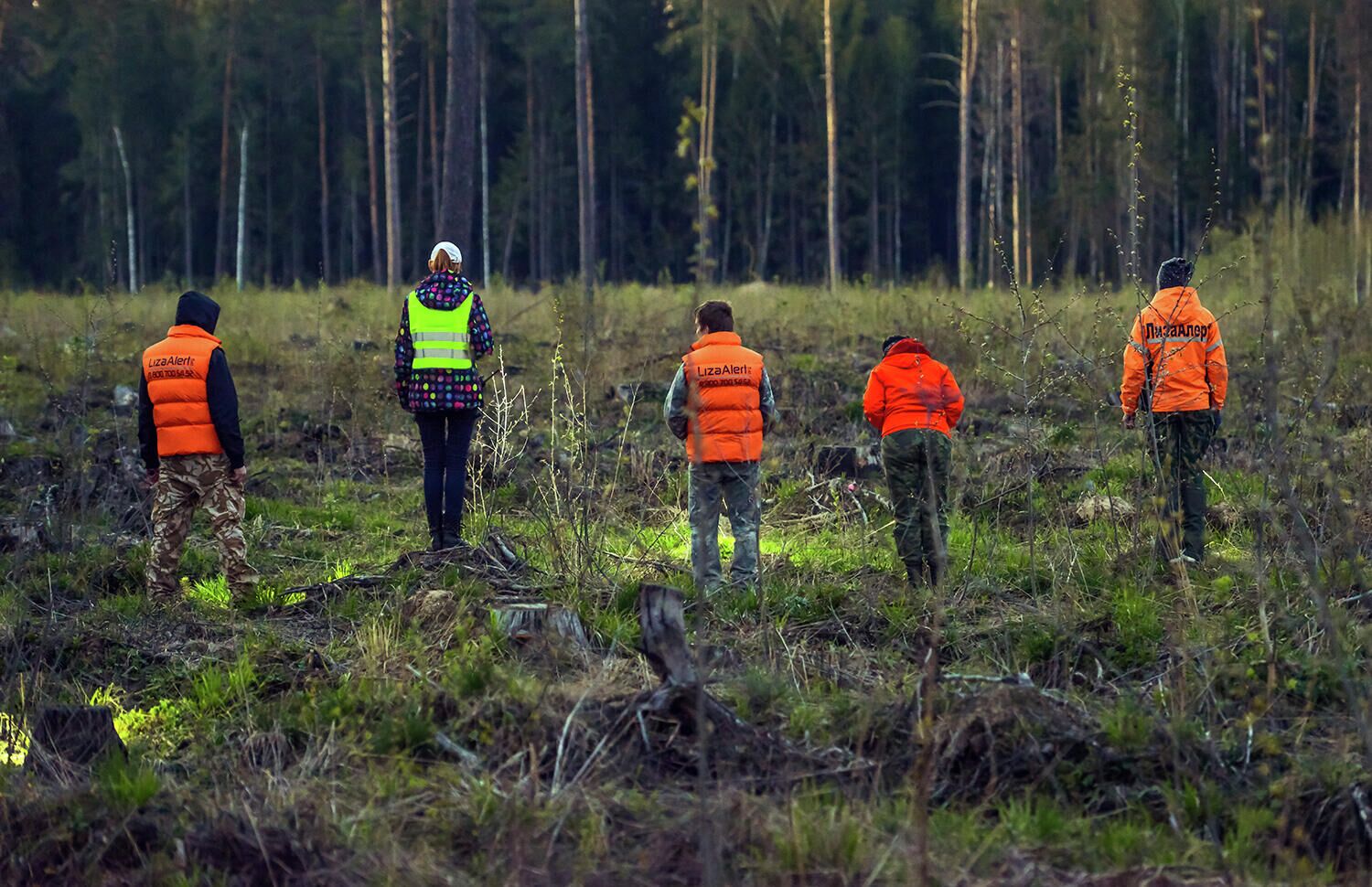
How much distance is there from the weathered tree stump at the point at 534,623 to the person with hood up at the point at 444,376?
1856 millimetres

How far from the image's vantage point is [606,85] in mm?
48969

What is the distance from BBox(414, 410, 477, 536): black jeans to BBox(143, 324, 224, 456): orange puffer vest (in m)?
1.18

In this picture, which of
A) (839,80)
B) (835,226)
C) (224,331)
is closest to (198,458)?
(224,331)

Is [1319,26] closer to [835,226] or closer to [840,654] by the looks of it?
[835,226]

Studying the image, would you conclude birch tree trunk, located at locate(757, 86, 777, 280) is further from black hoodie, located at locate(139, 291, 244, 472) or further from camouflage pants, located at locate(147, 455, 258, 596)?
camouflage pants, located at locate(147, 455, 258, 596)

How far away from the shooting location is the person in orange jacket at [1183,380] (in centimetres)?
715

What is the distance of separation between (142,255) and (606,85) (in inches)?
679

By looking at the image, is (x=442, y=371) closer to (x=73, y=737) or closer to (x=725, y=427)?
Answer: (x=725, y=427)

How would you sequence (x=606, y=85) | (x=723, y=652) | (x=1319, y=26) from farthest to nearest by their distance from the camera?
1. (x=606, y=85)
2. (x=1319, y=26)
3. (x=723, y=652)

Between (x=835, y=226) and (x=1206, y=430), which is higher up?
(x=835, y=226)

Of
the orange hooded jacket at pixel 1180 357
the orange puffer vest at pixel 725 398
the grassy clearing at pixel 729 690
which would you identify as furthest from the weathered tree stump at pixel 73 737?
the orange hooded jacket at pixel 1180 357

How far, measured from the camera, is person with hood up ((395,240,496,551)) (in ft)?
24.5

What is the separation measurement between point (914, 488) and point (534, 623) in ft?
7.77

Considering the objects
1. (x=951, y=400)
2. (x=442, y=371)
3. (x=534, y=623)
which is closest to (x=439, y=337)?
(x=442, y=371)
